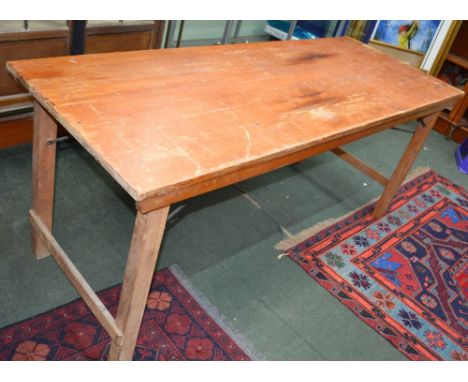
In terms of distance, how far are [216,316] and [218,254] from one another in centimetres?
35

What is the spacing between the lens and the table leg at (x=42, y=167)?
156 cm

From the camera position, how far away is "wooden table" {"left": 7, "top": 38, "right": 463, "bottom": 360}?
123 centimetres

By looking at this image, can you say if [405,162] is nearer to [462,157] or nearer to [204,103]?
[462,157]

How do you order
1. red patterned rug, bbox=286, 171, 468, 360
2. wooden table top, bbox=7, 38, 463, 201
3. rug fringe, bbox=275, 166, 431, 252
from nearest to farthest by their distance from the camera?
1. wooden table top, bbox=7, 38, 463, 201
2. red patterned rug, bbox=286, 171, 468, 360
3. rug fringe, bbox=275, 166, 431, 252

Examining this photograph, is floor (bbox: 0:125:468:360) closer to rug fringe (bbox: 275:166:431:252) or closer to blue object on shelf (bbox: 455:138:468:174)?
rug fringe (bbox: 275:166:431:252)

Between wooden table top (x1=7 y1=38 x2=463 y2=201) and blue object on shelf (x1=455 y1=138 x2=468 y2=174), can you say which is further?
blue object on shelf (x1=455 y1=138 x2=468 y2=174)

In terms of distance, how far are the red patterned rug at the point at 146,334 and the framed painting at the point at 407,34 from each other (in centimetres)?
292

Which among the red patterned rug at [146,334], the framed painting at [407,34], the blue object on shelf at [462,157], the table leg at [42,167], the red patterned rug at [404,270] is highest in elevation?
the framed painting at [407,34]

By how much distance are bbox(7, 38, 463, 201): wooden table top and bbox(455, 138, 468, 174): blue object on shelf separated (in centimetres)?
148

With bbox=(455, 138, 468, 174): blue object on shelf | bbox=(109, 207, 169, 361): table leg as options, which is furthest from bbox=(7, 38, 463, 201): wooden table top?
bbox=(455, 138, 468, 174): blue object on shelf

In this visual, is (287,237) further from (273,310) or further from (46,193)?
(46,193)

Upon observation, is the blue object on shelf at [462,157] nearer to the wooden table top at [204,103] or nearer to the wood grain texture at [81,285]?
the wooden table top at [204,103]

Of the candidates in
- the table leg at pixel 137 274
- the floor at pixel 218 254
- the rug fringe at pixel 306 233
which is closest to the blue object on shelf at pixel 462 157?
the rug fringe at pixel 306 233
